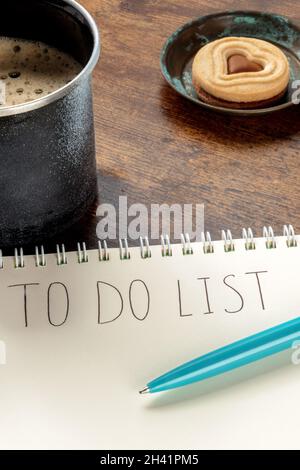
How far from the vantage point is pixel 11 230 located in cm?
59

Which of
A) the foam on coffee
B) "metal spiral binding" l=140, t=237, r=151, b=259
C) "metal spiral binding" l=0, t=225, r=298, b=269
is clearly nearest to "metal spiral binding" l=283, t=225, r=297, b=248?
"metal spiral binding" l=0, t=225, r=298, b=269

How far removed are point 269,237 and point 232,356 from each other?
128 millimetres

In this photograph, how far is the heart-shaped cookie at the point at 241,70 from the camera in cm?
73

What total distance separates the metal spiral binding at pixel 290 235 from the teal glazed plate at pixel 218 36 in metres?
0.20

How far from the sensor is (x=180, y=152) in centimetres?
71

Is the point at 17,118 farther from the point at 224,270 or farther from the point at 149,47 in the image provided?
the point at 149,47

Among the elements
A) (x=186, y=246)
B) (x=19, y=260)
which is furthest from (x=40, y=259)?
(x=186, y=246)

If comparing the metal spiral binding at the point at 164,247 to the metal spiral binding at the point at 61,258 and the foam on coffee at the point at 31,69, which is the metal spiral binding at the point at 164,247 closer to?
the metal spiral binding at the point at 61,258

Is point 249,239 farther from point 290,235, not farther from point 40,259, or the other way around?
point 40,259

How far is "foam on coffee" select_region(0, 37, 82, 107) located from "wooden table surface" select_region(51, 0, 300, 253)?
106 millimetres

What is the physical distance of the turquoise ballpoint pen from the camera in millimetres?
514

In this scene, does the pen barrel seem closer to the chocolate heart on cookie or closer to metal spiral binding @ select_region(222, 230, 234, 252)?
metal spiral binding @ select_region(222, 230, 234, 252)

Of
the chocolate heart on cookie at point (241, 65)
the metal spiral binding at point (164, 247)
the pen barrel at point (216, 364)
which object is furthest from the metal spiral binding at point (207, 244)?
the chocolate heart on cookie at point (241, 65)
